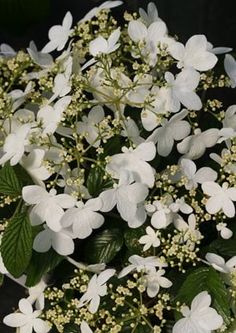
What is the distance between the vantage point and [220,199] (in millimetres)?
715

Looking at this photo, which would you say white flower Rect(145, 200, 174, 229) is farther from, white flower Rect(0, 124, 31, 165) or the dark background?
the dark background

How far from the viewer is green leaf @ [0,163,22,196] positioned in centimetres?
73

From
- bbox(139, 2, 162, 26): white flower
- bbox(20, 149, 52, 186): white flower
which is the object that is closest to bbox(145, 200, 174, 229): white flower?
bbox(20, 149, 52, 186): white flower

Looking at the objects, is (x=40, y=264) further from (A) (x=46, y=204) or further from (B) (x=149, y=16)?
(B) (x=149, y=16)

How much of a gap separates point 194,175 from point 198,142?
4 centimetres

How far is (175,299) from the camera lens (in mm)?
713

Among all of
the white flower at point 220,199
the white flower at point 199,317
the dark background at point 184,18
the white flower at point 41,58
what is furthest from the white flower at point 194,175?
the dark background at point 184,18

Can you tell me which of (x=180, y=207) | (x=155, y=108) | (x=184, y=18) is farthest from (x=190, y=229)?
(x=184, y=18)

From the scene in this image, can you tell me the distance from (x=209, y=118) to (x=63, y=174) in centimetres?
22

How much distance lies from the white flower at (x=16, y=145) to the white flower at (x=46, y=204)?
0.04 m

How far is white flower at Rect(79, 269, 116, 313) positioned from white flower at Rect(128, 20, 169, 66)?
244mm

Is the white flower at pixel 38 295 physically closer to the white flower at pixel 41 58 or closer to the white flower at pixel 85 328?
the white flower at pixel 85 328

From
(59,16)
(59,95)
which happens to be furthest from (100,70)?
(59,16)

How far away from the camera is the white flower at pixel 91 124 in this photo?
0.74 m
